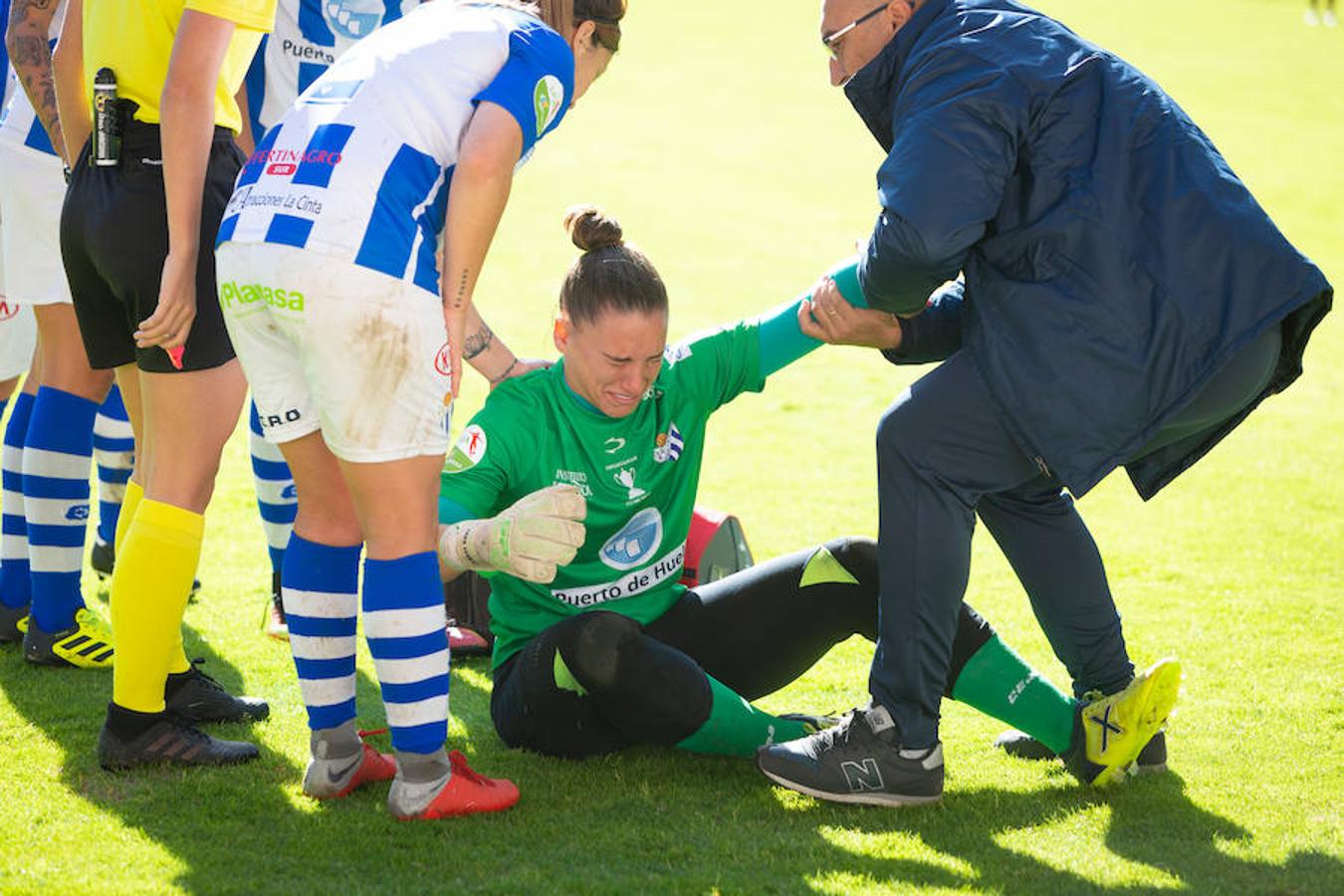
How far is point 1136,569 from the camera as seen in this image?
18.6 feet

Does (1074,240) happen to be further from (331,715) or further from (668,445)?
(331,715)

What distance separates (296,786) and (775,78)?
64.9 ft

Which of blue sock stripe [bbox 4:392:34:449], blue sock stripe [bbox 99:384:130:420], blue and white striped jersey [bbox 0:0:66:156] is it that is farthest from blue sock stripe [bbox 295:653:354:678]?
blue sock stripe [bbox 99:384:130:420]

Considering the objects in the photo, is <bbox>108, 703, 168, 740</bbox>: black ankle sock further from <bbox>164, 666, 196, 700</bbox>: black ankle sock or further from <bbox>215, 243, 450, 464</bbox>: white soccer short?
<bbox>215, 243, 450, 464</bbox>: white soccer short

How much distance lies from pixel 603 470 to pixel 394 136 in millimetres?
981

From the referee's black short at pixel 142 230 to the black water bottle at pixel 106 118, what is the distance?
0.08 ft

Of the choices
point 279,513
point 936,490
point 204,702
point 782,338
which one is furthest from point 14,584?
point 936,490

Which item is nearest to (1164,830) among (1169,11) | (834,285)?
(834,285)

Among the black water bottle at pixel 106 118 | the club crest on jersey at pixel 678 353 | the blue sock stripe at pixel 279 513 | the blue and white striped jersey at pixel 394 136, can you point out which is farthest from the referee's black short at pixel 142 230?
the blue sock stripe at pixel 279 513

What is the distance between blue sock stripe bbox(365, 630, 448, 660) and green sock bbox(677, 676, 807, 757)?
684mm

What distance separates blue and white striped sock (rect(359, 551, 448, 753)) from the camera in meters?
3.09

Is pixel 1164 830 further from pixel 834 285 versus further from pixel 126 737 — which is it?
pixel 126 737

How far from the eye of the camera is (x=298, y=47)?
490cm

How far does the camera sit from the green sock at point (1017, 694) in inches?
140
